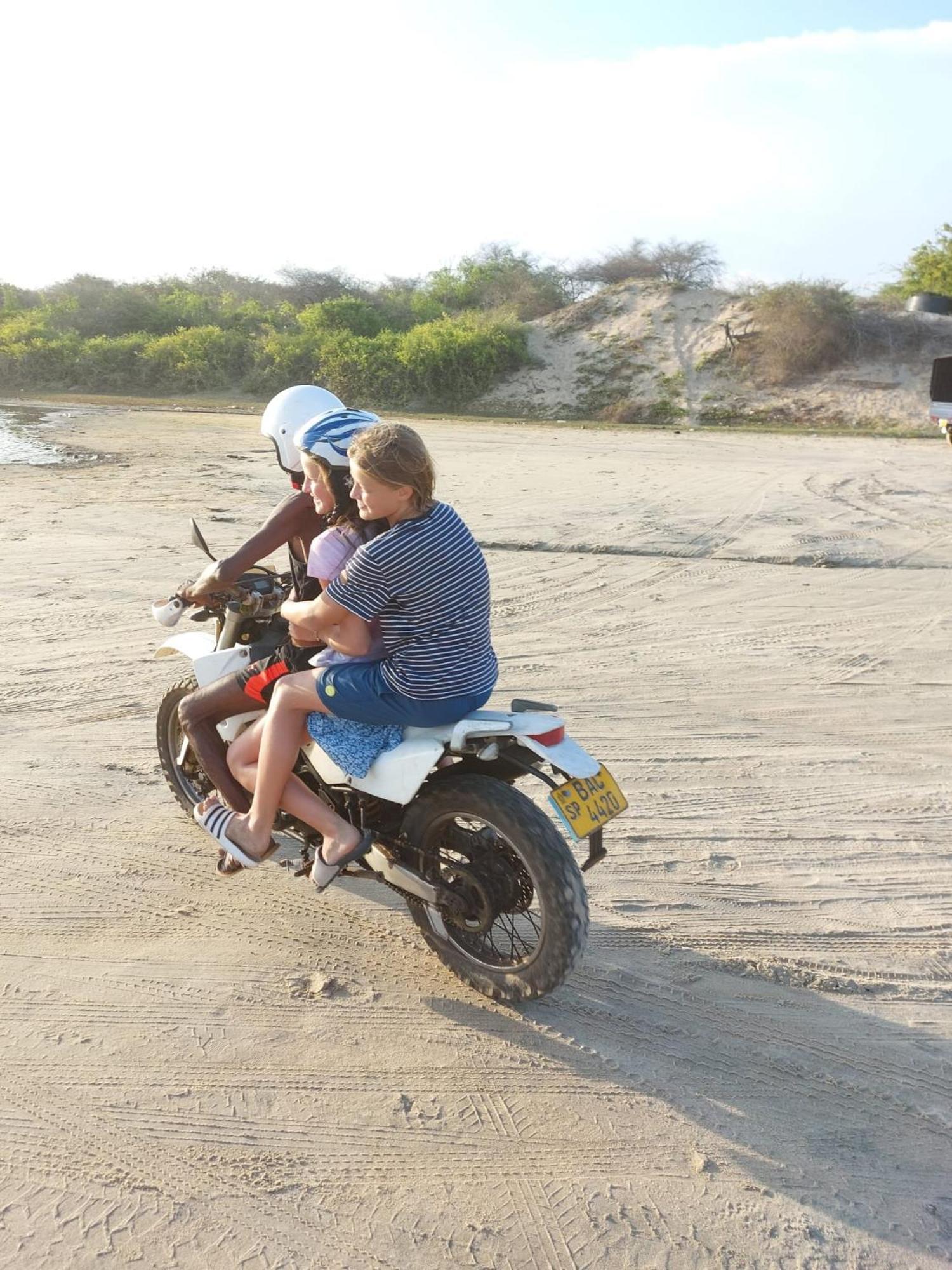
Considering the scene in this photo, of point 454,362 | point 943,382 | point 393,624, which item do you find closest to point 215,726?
point 393,624

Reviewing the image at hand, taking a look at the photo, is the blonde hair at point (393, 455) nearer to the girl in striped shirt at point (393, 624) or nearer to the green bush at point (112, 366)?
the girl in striped shirt at point (393, 624)

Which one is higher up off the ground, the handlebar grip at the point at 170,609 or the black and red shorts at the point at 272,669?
the handlebar grip at the point at 170,609

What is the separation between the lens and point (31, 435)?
18766 mm

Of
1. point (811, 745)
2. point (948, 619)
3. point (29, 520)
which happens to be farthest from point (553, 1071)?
point (29, 520)

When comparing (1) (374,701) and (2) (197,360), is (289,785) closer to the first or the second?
(1) (374,701)

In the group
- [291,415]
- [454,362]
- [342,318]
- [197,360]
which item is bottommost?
[291,415]

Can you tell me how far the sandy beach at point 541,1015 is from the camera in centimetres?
265

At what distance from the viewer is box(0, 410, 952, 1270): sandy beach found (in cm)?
265

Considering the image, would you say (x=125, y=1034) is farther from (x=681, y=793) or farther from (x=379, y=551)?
(x=681, y=793)

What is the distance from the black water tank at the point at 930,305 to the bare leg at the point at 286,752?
2806cm

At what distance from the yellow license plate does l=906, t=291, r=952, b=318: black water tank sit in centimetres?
2779

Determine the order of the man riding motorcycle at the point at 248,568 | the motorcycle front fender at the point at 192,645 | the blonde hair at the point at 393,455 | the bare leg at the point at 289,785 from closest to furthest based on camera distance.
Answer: the blonde hair at the point at 393,455 → the bare leg at the point at 289,785 → the man riding motorcycle at the point at 248,568 → the motorcycle front fender at the point at 192,645

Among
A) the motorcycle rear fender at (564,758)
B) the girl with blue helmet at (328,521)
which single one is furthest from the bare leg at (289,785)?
the motorcycle rear fender at (564,758)

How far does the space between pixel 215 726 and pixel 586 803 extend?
4.79 ft
